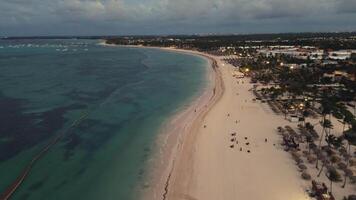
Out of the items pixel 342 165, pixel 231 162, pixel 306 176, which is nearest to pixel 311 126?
pixel 342 165

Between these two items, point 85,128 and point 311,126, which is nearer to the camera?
point 311,126

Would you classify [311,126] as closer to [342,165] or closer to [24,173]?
[342,165]

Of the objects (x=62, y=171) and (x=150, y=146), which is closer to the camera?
(x=62, y=171)

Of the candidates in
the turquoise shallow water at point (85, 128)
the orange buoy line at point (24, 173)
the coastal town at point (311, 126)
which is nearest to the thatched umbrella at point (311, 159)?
the coastal town at point (311, 126)

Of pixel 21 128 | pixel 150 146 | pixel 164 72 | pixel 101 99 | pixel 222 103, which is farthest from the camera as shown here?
pixel 164 72

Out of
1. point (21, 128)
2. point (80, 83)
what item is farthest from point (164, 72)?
point (21, 128)

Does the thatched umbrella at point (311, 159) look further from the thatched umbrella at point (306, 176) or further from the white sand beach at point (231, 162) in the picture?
the thatched umbrella at point (306, 176)

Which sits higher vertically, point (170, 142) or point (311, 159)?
point (311, 159)

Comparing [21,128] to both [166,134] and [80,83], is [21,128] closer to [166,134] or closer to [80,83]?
[166,134]
